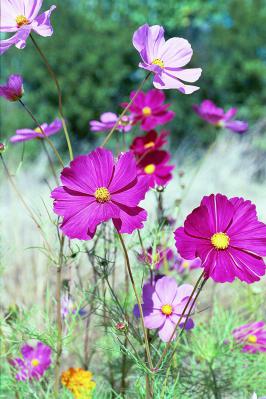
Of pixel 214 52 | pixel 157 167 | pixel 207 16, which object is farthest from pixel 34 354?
pixel 207 16

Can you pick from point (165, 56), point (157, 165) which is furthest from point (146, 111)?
point (165, 56)

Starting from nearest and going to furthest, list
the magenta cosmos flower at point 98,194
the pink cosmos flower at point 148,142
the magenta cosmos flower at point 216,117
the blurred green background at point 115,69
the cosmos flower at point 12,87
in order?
the magenta cosmos flower at point 98,194 < the cosmos flower at point 12,87 < the pink cosmos flower at point 148,142 < the magenta cosmos flower at point 216,117 < the blurred green background at point 115,69

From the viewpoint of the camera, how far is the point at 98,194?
2.08ft

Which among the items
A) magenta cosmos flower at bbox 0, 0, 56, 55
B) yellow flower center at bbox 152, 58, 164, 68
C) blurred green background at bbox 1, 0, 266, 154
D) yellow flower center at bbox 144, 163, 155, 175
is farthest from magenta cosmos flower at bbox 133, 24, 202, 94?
blurred green background at bbox 1, 0, 266, 154

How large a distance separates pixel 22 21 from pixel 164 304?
0.43 meters

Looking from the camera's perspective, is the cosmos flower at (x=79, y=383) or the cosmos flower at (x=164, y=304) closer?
the cosmos flower at (x=164, y=304)

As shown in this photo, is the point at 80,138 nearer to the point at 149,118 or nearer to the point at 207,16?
the point at 207,16

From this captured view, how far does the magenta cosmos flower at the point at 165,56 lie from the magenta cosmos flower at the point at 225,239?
0.14 m

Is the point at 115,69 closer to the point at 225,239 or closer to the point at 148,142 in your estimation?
the point at 148,142

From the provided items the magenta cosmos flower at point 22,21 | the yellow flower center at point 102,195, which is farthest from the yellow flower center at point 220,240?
the magenta cosmos flower at point 22,21

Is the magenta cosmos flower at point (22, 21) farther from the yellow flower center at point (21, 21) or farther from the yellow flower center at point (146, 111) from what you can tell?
the yellow flower center at point (146, 111)

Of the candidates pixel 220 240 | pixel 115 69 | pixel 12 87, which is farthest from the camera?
pixel 115 69

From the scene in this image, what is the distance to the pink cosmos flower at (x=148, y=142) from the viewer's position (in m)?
1.01

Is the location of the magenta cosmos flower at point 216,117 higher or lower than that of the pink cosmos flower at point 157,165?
higher
